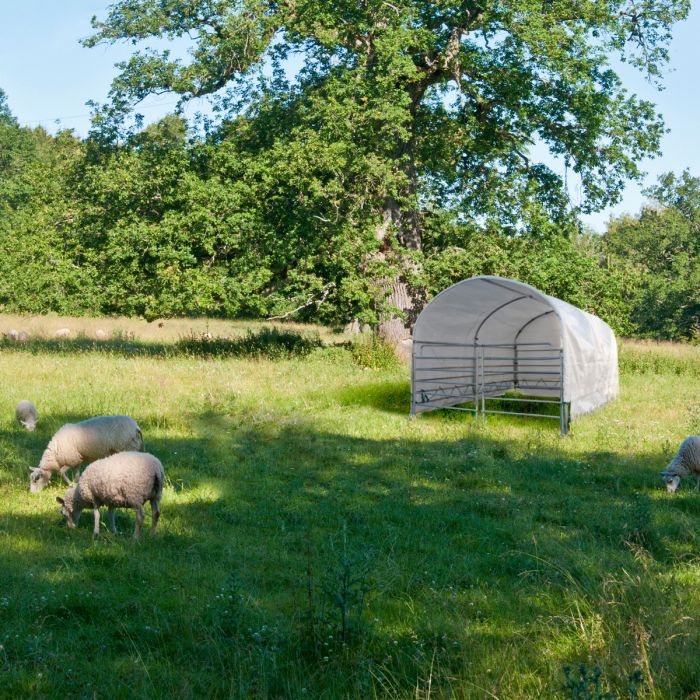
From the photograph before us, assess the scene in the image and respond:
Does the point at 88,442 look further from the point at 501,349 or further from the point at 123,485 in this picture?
the point at 501,349

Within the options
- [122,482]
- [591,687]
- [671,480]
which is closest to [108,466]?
[122,482]

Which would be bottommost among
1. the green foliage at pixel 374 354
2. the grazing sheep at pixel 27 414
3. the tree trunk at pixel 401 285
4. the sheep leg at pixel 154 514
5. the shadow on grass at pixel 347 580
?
the shadow on grass at pixel 347 580

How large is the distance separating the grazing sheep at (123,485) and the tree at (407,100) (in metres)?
15.8

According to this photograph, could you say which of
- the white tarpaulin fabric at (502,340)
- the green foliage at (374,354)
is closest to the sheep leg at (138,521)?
the white tarpaulin fabric at (502,340)

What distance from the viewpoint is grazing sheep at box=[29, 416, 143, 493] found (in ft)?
36.6

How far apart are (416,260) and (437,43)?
643cm

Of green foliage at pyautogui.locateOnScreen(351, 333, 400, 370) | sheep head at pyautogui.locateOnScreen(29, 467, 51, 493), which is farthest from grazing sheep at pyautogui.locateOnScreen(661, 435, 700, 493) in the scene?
green foliage at pyautogui.locateOnScreen(351, 333, 400, 370)

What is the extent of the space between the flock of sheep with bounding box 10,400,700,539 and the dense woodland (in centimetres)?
1161

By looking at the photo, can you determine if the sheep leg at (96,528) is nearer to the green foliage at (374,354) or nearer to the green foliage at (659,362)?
the green foliage at (374,354)

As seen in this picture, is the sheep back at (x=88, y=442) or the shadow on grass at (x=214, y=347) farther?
the shadow on grass at (x=214, y=347)

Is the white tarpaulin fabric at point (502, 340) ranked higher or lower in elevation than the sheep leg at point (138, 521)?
higher

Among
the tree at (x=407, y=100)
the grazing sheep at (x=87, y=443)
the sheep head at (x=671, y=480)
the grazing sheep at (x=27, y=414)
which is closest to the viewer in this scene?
the sheep head at (x=671, y=480)

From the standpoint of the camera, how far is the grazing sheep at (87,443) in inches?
440

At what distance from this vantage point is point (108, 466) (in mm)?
8609
